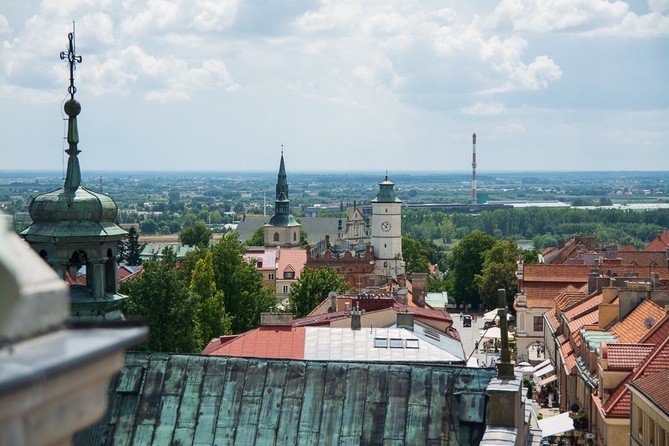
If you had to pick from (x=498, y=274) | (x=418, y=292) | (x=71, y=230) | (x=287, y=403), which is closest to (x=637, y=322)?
(x=287, y=403)

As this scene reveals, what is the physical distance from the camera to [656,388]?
3262cm

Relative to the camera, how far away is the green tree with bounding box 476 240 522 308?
385 feet

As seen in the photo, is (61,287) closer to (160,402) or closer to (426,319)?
(160,402)

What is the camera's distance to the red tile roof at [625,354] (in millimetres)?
41250

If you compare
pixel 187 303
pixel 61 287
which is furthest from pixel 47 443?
pixel 187 303

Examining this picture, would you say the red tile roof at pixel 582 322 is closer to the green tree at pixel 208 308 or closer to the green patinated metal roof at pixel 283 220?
the green tree at pixel 208 308

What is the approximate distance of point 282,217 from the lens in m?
171

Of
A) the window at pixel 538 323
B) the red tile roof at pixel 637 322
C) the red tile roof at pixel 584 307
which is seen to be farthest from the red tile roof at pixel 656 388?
the window at pixel 538 323

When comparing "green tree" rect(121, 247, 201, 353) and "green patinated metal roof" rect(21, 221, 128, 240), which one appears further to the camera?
"green tree" rect(121, 247, 201, 353)

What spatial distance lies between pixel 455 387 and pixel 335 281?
73624mm

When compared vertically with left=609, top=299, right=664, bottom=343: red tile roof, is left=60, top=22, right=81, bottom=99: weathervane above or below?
above

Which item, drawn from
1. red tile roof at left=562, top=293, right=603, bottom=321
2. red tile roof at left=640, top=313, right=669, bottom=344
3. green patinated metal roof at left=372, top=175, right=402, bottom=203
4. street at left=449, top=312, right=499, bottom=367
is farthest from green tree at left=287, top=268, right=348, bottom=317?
green patinated metal roof at left=372, top=175, right=402, bottom=203

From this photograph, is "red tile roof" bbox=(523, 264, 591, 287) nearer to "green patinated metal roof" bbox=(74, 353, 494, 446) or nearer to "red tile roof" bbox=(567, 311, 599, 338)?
"red tile roof" bbox=(567, 311, 599, 338)

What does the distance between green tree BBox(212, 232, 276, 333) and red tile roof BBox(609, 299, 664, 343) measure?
33.1m
